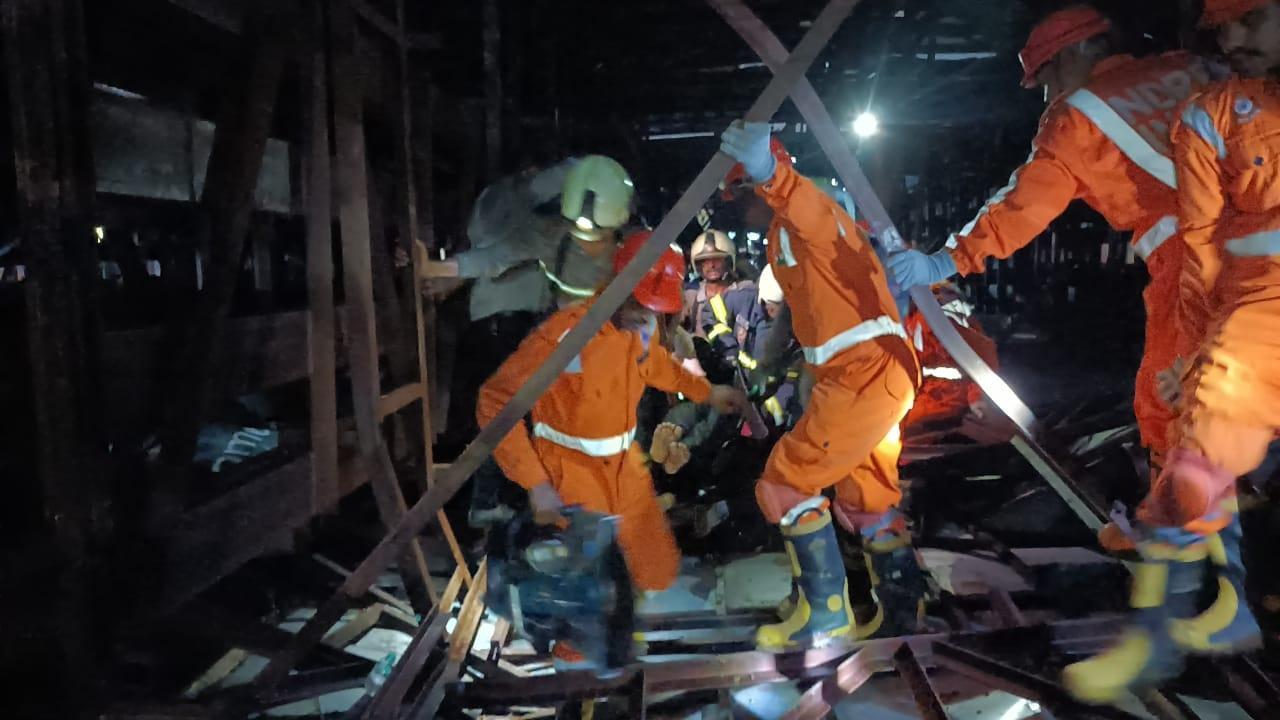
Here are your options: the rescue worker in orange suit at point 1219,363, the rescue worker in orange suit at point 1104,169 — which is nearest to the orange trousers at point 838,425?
the rescue worker in orange suit at point 1104,169

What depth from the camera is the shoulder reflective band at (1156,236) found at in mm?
2316

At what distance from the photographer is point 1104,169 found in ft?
7.77

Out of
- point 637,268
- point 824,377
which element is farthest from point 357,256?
point 824,377

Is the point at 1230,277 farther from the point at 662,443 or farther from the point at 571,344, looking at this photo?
the point at 662,443

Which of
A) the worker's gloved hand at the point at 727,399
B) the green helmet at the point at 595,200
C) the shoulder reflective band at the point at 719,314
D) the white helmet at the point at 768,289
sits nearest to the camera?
the green helmet at the point at 595,200

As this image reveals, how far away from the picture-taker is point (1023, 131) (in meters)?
7.04

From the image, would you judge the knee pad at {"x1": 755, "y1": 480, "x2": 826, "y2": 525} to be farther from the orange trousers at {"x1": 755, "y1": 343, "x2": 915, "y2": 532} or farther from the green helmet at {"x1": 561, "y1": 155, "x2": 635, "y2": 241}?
the green helmet at {"x1": 561, "y1": 155, "x2": 635, "y2": 241}

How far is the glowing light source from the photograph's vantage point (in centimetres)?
588

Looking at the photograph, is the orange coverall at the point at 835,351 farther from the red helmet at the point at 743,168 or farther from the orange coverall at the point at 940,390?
the orange coverall at the point at 940,390

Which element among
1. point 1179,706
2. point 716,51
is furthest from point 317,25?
point 1179,706

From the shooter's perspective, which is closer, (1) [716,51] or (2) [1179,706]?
(2) [1179,706]

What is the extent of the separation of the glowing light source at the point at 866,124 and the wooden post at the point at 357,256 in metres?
4.27

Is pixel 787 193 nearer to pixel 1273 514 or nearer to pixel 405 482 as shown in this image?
pixel 405 482

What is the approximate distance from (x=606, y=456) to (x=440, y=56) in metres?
2.91
